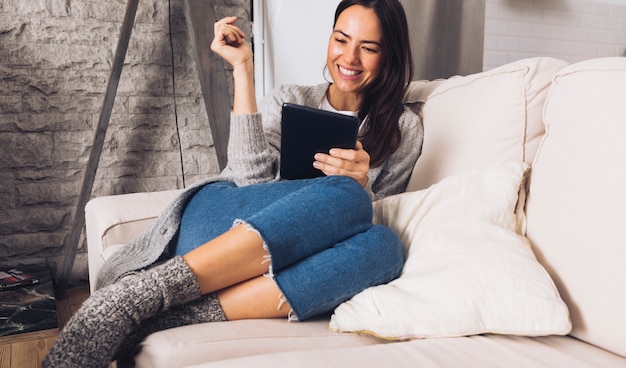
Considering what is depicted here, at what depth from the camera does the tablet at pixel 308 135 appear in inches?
44.5

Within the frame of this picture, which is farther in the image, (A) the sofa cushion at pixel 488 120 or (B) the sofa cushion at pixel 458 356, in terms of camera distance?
(A) the sofa cushion at pixel 488 120

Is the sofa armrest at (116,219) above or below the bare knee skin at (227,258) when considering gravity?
below

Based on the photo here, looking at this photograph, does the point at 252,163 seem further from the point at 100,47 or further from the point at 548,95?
the point at 100,47

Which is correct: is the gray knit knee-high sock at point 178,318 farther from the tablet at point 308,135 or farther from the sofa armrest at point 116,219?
the sofa armrest at point 116,219

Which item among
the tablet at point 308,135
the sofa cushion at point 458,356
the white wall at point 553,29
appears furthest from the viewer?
the white wall at point 553,29

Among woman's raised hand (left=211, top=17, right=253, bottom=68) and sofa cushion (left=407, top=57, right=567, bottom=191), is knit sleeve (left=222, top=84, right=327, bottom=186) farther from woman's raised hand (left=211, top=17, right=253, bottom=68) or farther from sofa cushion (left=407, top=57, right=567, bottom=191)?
sofa cushion (left=407, top=57, right=567, bottom=191)

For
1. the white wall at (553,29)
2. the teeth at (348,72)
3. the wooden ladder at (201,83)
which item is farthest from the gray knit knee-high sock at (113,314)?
the white wall at (553,29)

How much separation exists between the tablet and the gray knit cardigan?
120 mm

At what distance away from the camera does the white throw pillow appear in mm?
871

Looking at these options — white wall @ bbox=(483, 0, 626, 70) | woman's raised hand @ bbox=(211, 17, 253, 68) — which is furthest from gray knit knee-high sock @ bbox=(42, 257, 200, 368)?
white wall @ bbox=(483, 0, 626, 70)

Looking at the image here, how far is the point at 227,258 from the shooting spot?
0.95 meters

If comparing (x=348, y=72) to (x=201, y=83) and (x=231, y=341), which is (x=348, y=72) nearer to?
(x=201, y=83)

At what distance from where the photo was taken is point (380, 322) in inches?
35.3

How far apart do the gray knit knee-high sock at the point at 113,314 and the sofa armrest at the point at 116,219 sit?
1.81ft
